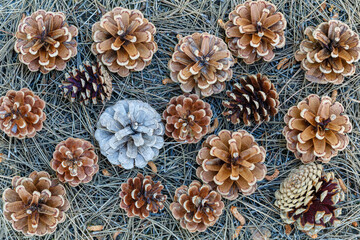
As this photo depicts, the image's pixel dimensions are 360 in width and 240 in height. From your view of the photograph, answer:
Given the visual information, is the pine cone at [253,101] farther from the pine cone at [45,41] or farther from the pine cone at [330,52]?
the pine cone at [45,41]

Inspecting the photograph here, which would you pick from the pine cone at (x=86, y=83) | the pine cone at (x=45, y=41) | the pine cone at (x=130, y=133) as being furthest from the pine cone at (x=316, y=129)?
the pine cone at (x=45, y=41)

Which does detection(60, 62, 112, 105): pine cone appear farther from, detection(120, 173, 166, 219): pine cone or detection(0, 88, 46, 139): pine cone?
detection(120, 173, 166, 219): pine cone

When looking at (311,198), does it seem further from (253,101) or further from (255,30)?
(255,30)

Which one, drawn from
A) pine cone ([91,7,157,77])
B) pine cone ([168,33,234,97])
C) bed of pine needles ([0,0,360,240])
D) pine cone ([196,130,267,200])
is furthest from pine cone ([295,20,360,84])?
pine cone ([91,7,157,77])

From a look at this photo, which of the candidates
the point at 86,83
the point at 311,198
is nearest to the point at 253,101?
the point at 311,198

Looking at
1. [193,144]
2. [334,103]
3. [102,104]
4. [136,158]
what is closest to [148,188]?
[136,158]

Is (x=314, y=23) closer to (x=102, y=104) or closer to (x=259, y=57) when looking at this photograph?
(x=259, y=57)
